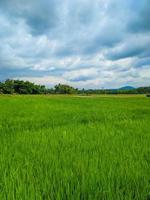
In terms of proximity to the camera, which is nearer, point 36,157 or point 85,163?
point 85,163

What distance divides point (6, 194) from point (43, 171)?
58cm

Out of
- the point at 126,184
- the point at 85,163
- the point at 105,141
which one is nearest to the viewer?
the point at 126,184

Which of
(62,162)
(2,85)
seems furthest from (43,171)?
(2,85)

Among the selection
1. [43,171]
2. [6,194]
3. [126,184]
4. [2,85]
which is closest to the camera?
[6,194]

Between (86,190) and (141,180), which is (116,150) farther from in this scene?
(86,190)

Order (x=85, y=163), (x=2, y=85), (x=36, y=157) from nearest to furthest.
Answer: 1. (x=85, y=163)
2. (x=36, y=157)
3. (x=2, y=85)

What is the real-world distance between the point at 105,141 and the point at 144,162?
1.36 metres

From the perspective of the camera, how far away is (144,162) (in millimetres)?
2541

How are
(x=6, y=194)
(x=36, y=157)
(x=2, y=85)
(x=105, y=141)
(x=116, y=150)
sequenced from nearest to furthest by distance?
(x=6, y=194)
(x=36, y=157)
(x=116, y=150)
(x=105, y=141)
(x=2, y=85)

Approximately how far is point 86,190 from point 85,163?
64 centimetres

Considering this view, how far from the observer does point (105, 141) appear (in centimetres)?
387

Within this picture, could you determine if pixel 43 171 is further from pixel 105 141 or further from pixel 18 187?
pixel 105 141

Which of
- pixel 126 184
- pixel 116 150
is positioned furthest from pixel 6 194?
pixel 116 150

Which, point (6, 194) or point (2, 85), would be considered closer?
point (6, 194)
